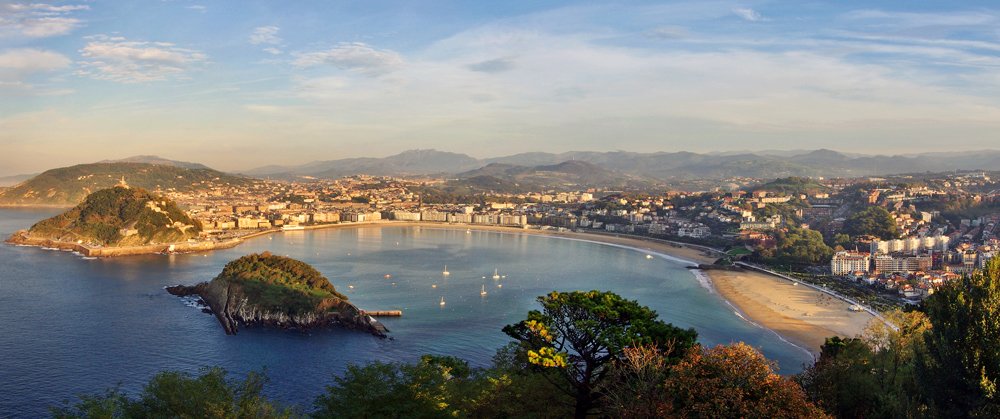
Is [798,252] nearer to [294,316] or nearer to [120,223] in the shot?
[294,316]

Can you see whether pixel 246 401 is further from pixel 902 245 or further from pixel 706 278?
pixel 902 245

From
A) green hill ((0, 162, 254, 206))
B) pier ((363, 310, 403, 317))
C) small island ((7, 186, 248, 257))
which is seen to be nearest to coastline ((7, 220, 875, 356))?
small island ((7, 186, 248, 257))

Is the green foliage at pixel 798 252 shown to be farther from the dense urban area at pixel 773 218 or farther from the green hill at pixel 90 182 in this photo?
the green hill at pixel 90 182

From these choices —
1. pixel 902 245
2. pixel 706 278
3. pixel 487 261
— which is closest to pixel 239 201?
pixel 487 261

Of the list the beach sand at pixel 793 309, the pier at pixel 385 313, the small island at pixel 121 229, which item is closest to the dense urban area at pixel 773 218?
the beach sand at pixel 793 309

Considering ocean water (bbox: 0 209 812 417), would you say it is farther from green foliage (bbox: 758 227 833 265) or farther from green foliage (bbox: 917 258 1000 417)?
green foliage (bbox: 917 258 1000 417)

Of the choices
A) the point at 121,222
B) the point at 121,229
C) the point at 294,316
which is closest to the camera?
the point at 294,316

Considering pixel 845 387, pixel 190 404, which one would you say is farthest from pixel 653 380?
pixel 190 404
